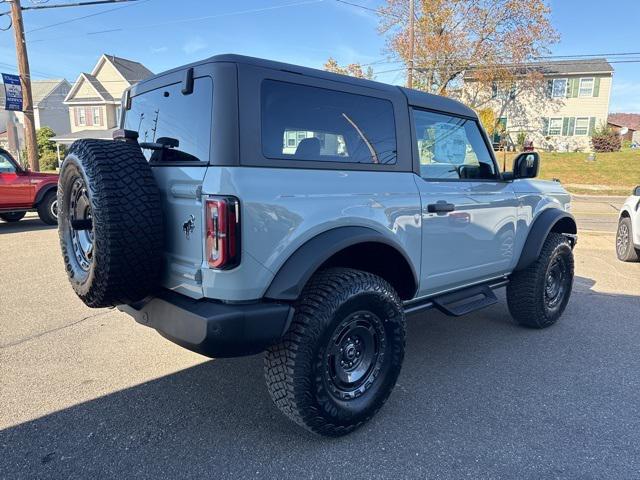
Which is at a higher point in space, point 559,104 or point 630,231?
point 559,104

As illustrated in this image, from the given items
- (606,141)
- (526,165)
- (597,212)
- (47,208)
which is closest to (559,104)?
(606,141)

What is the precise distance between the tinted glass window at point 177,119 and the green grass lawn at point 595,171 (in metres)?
20.4

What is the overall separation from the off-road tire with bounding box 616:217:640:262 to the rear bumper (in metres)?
6.96

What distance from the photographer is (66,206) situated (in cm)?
288

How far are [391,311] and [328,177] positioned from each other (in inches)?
35.3

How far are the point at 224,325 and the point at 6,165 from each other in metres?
10.3

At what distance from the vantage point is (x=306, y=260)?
2422 mm

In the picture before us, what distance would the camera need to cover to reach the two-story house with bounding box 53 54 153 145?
38.2 metres

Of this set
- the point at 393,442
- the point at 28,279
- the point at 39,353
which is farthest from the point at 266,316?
the point at 28,279

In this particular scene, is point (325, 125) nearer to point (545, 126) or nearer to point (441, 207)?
point (441, 207)

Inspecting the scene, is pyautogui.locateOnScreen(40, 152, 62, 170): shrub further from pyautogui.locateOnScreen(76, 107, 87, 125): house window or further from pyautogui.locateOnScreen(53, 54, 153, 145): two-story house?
pyautogui.locateOnScreen(76, 107, 87, 125): house window

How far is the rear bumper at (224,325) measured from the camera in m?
2.23

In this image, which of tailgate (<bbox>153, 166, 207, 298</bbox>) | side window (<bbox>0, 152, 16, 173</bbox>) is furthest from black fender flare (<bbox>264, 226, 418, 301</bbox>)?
side window (<bbox>0, 152, 16, 173</bbox>)

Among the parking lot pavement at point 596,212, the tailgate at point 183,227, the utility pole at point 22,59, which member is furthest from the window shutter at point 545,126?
the tailgate at point 183,227
